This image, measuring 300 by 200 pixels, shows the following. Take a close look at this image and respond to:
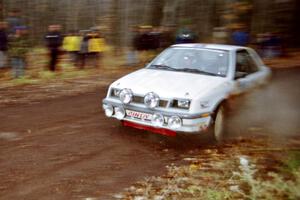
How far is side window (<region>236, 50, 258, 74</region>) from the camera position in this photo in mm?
7593

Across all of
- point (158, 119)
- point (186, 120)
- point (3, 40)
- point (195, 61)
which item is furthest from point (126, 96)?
point (3, 40)

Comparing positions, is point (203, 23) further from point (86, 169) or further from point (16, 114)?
point (86, 169)

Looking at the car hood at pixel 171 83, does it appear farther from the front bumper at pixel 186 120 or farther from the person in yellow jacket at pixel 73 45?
the person in yellow jacket at pixel 73 45

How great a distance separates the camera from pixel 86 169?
5.78 metres

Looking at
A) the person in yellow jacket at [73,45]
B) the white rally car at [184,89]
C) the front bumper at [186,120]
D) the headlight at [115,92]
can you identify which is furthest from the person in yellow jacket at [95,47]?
the front bumper at [186,120]

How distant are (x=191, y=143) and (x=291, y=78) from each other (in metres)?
8.04

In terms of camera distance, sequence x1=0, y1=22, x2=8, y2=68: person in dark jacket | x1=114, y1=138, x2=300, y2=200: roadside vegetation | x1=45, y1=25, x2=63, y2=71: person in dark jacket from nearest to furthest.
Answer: x1=114, y1=138, x2=300, y2=200: roadside vegetation, x1=0, y1=22, x2=8, y2=68: person in dark jacket, x1=45, y1=25, x2=63, y2=71: person in dark jacket

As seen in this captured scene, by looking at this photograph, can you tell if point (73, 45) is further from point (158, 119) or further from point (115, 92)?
point (158, 119)

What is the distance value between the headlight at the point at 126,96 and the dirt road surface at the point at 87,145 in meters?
0.73

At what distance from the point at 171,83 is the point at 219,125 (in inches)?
42.7

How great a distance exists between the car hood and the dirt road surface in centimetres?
90

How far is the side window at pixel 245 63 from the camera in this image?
759cm

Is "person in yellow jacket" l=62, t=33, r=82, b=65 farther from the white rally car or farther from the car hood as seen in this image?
the car hood

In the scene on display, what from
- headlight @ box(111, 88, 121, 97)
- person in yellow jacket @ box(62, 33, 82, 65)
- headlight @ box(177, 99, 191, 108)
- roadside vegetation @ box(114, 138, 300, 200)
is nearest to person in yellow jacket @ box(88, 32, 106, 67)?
person in yellow jacket @ box(62, 33, 82, 65)
